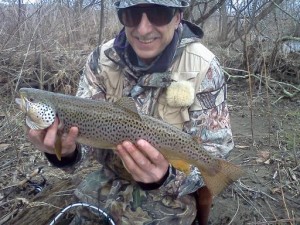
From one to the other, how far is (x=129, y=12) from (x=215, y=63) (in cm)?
72

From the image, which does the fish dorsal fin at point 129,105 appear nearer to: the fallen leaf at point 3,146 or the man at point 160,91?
the man at point 160,91

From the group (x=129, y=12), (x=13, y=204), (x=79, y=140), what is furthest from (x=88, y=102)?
(x=13, y=204)

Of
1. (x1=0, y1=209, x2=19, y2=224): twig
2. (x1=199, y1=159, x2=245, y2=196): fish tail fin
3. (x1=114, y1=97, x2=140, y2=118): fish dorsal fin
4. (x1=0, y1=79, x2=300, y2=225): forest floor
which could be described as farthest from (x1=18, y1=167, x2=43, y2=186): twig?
(x1=199, y1=159, x2=245, y2=196): fish tail fin

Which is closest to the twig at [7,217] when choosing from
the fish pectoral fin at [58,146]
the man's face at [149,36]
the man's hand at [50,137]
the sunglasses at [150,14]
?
the man's hand at [50,137]

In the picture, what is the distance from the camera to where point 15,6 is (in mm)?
7039

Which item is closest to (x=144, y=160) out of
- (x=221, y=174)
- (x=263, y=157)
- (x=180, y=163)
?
(x=180, y=163)

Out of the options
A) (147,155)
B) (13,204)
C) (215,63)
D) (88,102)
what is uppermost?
(215,63)

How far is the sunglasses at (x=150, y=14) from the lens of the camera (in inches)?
109

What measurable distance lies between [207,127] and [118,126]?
0.75 metres

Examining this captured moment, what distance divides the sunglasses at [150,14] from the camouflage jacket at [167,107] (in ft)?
0.78

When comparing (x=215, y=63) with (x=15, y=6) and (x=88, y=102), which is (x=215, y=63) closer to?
(x=88, y=102)

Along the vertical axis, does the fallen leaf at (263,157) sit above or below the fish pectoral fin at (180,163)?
below

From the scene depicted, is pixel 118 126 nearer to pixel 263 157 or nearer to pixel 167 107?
pixel 167 107

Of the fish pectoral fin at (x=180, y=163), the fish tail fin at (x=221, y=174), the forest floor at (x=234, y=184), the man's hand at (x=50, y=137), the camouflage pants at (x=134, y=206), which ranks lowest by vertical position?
the forest floor at (x=234, y=184)
